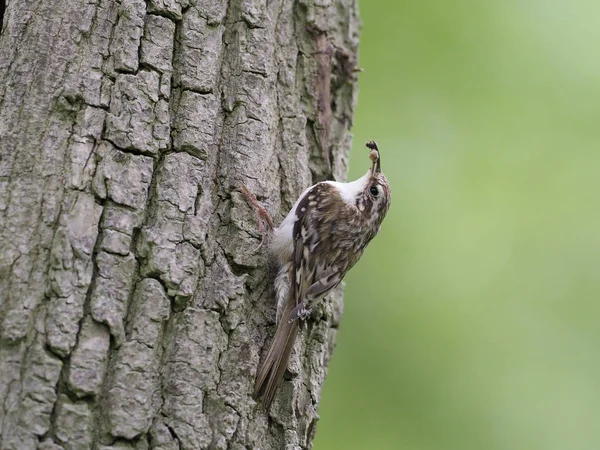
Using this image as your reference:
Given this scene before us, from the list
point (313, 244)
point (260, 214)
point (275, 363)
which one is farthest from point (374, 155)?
point (275, 363)

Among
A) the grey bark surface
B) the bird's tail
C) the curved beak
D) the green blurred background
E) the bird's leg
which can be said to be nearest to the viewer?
the grey bark surface

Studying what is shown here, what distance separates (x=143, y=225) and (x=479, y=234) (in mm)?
2343

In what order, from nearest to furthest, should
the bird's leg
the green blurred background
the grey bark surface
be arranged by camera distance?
the grey bark surface, the bird's leg, the green blurred background

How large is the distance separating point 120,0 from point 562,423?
119 inches

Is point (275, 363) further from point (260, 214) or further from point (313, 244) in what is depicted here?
point (313, 244)

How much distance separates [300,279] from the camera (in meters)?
2.54

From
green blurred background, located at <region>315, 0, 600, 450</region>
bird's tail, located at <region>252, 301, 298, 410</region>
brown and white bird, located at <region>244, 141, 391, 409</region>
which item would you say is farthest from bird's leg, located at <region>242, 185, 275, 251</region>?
green blurred background, located at <region>315, 0, 600, 450</region>

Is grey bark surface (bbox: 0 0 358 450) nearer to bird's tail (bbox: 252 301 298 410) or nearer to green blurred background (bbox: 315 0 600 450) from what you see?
bird's tail (bbox: 252 301 298 410)

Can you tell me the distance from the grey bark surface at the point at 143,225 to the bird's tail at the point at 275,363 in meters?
0.03

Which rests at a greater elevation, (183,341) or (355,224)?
(355,224)

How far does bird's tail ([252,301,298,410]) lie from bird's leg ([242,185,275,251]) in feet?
0.90

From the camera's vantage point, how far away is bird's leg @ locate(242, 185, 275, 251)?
2.34 metres

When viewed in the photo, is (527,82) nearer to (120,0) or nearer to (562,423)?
(562,423)

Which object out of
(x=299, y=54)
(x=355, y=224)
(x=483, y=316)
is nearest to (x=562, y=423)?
(x=483, y=316)
